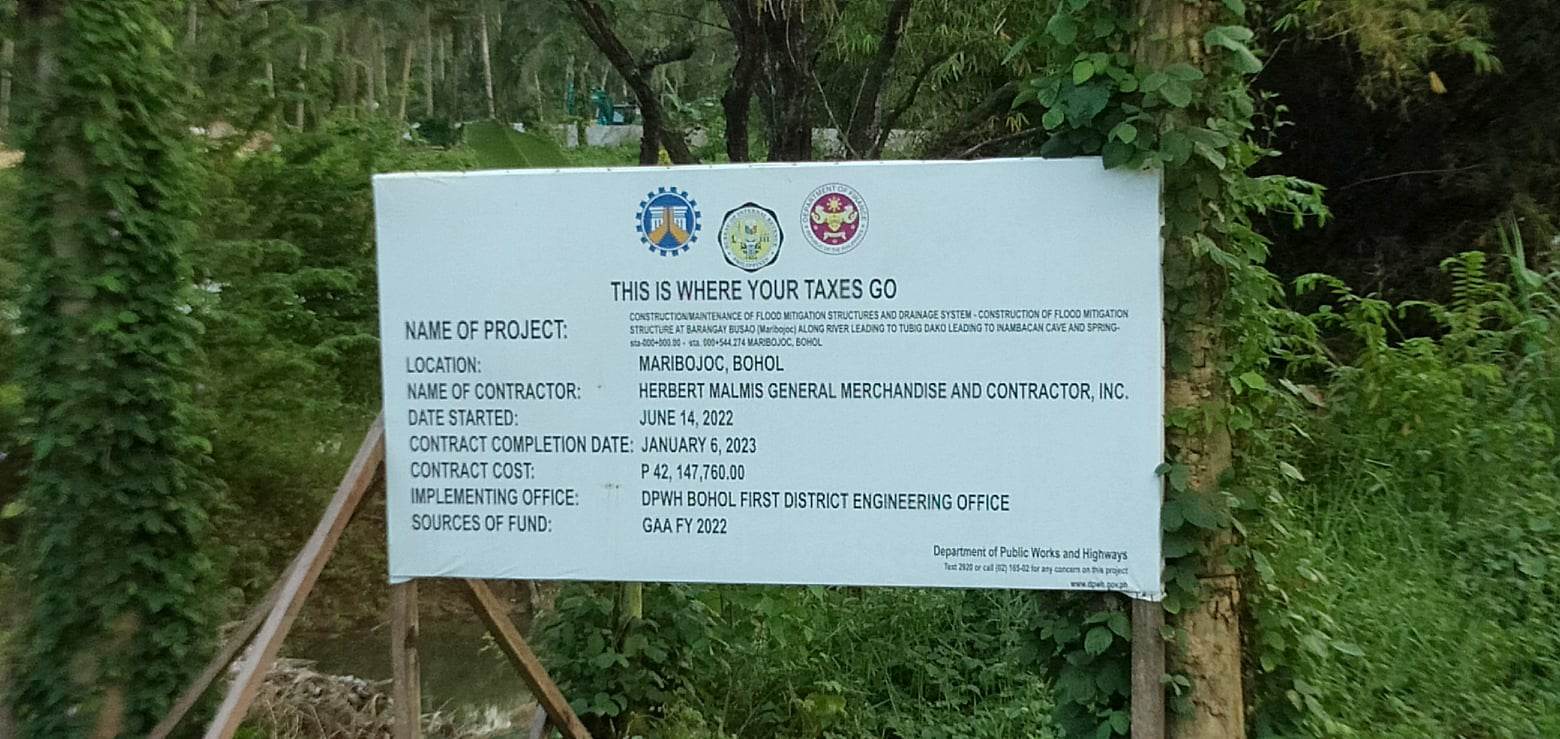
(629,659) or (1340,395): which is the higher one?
(1340,395)

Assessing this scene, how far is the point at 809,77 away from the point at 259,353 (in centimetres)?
362

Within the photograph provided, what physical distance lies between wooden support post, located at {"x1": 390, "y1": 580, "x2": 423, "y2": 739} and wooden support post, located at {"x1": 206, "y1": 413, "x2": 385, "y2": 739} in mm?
250

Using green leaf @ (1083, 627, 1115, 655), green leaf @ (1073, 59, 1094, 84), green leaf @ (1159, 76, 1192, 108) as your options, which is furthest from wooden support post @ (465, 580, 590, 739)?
green leaf @ (1159, 76, 1192, 108)

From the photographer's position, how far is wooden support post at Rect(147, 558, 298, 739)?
3465 millimetres

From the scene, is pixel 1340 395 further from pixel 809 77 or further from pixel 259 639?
pixel 259 639

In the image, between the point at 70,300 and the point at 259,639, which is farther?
the point at 70,300

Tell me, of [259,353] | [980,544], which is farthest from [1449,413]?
[259,353]

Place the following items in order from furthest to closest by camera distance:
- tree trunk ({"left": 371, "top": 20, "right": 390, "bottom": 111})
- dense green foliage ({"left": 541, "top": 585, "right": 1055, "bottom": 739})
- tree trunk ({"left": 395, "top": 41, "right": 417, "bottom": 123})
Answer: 1. tree trunk ({"left": 395, "top": 41, "right": 417, "bottom": 123})
2. tree trunk ({"left": 371, "top": 20, "right": 390, "bottom": 111})
3. dense green foliage ({"left": 541, "top": 585, "right": 1055, "bottom": 739})

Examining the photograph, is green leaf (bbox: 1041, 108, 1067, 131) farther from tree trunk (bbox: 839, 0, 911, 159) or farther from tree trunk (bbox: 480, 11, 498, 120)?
tree trunk (bbox: 480, 11, 498, 120)

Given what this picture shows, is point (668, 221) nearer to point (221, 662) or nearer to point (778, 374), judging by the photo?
point (778, 374)

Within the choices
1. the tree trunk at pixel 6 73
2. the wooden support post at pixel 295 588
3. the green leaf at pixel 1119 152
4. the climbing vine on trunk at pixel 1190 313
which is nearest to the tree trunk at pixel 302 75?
the tree trunk at pixel 6 73

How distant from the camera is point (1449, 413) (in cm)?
512

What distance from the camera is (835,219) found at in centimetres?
301

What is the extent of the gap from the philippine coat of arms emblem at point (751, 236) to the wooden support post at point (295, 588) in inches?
44.2
